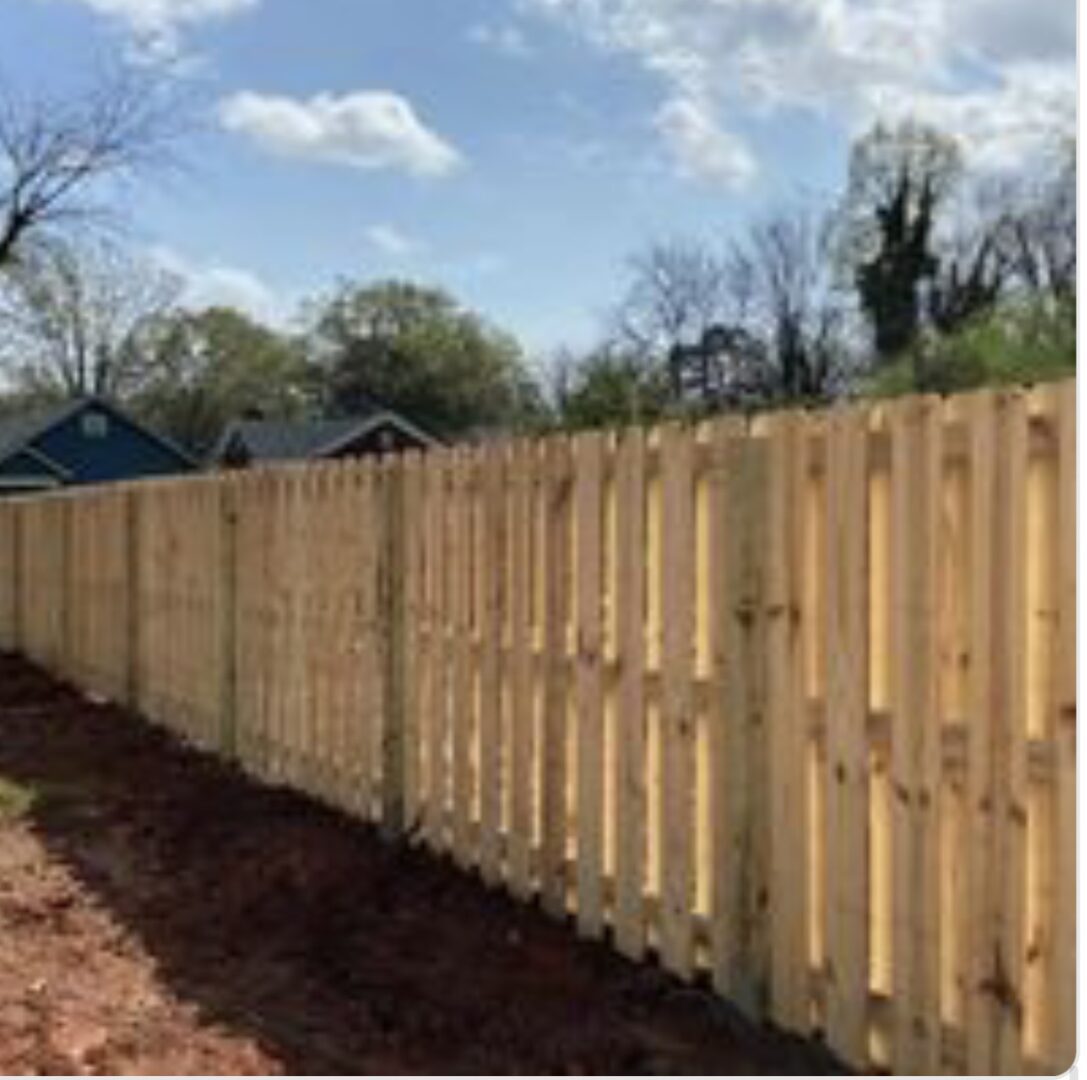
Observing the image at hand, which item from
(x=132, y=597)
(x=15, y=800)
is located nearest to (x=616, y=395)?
(x=132, y=597)

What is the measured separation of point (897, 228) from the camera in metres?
63.0

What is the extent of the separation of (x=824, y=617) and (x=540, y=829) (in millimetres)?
2267

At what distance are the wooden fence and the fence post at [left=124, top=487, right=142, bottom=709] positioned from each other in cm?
582

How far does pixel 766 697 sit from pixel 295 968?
2174mm

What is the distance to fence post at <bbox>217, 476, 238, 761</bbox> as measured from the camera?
1255cm

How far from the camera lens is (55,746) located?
563 inches

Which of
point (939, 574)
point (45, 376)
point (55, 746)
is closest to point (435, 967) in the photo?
point (939, 574)

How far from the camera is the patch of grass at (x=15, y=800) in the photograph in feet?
36.3

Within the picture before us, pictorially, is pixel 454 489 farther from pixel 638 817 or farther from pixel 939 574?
pixel 939 574

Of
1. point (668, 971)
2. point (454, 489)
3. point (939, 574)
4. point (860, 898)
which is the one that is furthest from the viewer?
point (454, 489)

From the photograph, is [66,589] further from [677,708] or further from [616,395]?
[616,395]

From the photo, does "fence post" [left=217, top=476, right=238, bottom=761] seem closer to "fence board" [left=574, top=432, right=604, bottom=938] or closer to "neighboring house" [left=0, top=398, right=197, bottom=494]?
"fence board" [left=574, top=432, right=604, bottom=938]

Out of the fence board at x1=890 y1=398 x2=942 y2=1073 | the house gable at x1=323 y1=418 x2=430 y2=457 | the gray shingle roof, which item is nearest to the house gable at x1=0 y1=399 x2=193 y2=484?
the gray shingle roof

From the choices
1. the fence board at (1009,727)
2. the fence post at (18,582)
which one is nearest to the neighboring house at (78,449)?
the fence post at (18,582)
